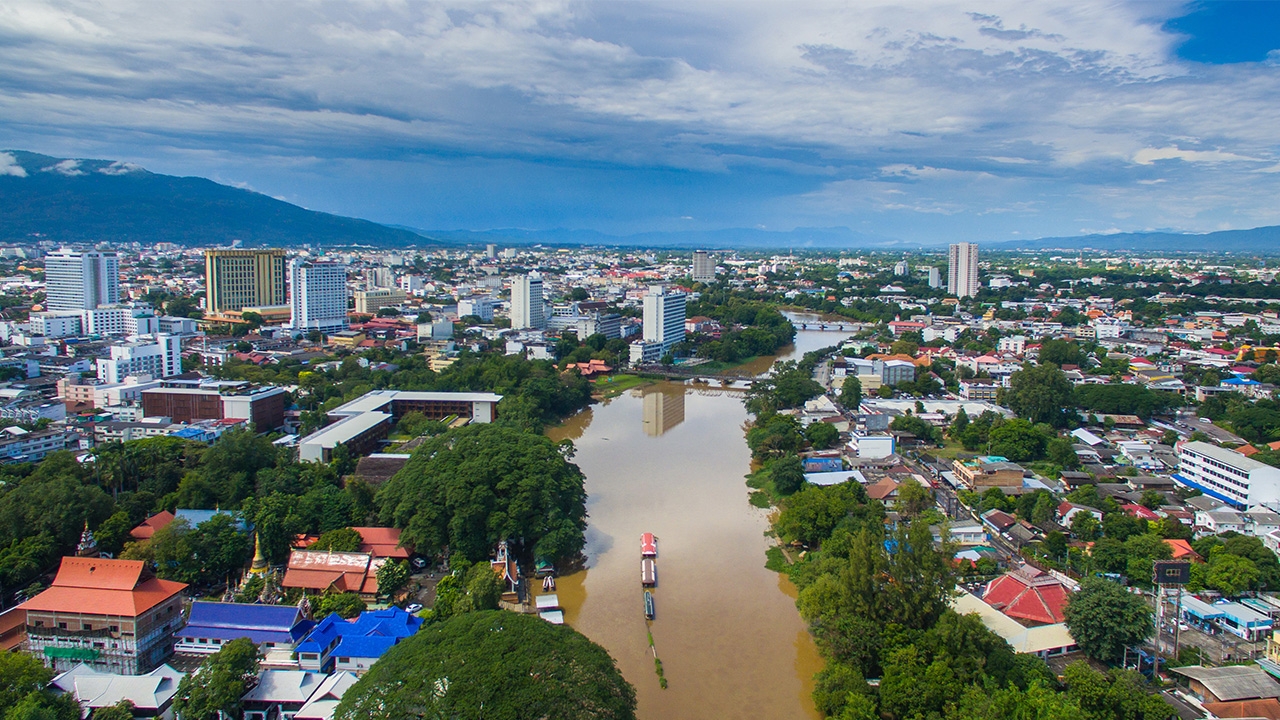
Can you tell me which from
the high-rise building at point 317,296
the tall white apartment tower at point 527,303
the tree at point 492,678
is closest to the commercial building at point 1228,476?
the tree at point 492,678

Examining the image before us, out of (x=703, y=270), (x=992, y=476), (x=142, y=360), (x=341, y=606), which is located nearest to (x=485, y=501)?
(x=341, y=606)

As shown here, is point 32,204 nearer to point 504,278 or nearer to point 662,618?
point 504,278

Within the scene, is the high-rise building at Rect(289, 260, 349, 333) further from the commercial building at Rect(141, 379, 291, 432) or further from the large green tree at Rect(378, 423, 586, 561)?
the large green tree at Rect(378, 423, 586, 561)

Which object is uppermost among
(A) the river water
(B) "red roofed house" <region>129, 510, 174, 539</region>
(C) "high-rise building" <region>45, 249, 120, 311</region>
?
(C) "high-rise building" <region>45, 249, 120, 311</region>

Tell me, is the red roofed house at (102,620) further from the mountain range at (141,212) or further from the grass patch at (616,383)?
the mountain range at (141,212)

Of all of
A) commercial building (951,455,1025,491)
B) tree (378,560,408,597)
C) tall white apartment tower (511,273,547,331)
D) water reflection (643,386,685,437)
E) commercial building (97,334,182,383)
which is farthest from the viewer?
tall white apartment tower (511,273,547,331)

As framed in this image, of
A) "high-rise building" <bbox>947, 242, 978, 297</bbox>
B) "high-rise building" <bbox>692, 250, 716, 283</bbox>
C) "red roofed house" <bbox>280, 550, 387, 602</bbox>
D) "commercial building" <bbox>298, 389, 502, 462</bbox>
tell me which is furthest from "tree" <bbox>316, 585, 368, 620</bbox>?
"high-rise building" <bbox>692, 250, 716, 283</bbox>
